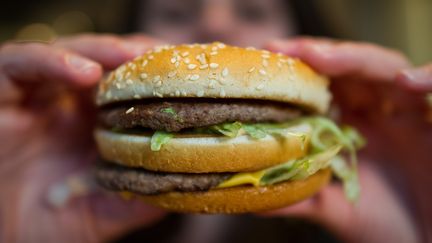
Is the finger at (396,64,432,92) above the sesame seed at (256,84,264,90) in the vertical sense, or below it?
above

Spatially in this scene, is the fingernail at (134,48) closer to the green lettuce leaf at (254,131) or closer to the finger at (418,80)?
the green lettuce leaf at (254,131)

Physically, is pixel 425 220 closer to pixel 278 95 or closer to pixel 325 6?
pixel 278 95

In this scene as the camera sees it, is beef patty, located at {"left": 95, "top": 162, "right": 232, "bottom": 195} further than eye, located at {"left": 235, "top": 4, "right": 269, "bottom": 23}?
No

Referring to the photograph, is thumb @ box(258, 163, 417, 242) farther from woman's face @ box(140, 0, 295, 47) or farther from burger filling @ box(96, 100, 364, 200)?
woman's face @ box(140, 0, 295, 47)

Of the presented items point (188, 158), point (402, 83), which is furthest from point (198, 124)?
point (402, 83)

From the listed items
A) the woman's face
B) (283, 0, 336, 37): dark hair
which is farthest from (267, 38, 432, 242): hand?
(283, 0, 336, 37): dark hair

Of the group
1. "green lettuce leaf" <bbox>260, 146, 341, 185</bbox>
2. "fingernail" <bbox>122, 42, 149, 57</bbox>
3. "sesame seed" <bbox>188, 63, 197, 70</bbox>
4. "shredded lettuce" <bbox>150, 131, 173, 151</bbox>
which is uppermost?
"sesame seed" <bbox>188, 63, 197, 70</bbox>

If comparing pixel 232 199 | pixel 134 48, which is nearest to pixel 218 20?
pixel 134 48
